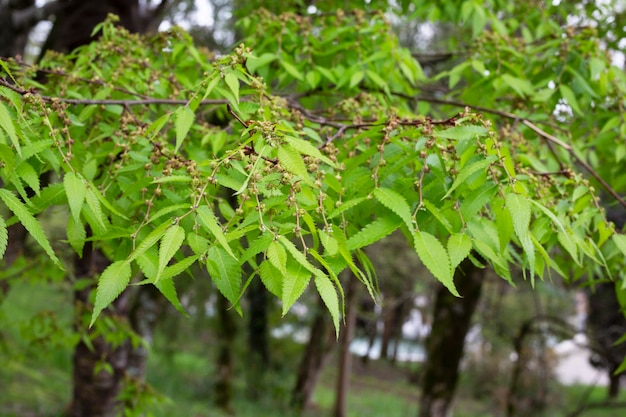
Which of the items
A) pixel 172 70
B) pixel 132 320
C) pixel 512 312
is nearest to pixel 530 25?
pixel 172 70

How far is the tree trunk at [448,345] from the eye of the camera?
665cm

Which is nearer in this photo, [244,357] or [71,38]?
[71,38]

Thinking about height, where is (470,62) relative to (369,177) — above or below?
above

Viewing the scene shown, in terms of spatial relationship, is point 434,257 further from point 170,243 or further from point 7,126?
point 7,126

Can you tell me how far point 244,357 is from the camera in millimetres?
12883

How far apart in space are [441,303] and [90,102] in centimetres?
572

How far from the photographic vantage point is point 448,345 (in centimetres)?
676

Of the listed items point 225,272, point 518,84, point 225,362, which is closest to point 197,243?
point 225,272

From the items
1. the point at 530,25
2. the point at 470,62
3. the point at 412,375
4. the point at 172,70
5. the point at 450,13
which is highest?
the point at 530,25

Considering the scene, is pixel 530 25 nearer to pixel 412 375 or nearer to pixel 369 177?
pixel 369 177

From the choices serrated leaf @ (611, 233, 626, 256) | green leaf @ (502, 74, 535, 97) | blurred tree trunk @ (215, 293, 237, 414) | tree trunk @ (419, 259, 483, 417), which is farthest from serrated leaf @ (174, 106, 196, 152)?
blurred tree trunk @ (215, 293, 237, 414)

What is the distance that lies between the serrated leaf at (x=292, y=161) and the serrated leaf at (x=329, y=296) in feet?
0.81

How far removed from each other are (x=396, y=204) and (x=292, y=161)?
1.03 ft

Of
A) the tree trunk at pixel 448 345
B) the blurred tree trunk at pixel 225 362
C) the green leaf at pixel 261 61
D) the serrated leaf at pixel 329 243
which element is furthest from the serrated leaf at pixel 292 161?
the blurred tree trunk at pixel 225 362
